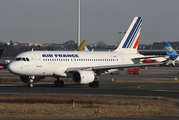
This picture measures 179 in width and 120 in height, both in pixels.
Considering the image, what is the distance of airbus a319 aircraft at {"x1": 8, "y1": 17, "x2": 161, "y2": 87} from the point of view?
35.8m

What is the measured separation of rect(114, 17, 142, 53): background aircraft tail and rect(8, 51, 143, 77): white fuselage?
13.8 feet

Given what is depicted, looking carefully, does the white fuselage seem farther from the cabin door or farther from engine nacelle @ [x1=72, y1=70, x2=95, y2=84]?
engine nacelle @ [x1=72, y1=70, x2=95, y2=84]

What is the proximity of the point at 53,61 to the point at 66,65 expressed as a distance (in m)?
1.97

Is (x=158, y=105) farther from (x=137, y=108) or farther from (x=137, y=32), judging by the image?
(x=137, y=32)

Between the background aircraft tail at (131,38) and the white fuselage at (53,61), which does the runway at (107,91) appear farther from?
the background aircraft tail at (131,38)

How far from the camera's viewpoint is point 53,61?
37.8m

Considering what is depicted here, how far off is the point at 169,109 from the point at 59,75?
2007 centimetres

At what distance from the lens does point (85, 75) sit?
3606cm

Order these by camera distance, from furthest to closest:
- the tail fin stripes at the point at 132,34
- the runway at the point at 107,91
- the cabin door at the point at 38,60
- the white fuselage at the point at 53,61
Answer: the tail fin stripes at the point at 132,34 → the cabin door at the point at 38,60 → the white fuselage at the point at 53,61 → the runway at the point at 107,91

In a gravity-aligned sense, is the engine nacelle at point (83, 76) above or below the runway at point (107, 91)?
above

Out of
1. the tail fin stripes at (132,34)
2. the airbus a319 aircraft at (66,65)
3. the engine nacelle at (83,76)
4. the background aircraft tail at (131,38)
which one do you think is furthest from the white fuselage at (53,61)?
the tail fin stripes at (132,34)

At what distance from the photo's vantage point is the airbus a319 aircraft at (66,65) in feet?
118

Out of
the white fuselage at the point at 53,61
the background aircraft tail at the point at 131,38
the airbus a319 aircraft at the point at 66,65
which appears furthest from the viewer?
the background aircraft tail at the point at 131,38

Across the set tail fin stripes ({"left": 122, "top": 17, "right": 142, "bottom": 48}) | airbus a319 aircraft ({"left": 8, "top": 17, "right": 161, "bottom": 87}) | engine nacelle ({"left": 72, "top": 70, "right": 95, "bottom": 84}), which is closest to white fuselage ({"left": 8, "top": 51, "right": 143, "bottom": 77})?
airbus a319 aircraft ({"left": 8, "top": 17, "right": 161, "bottom": 87})
